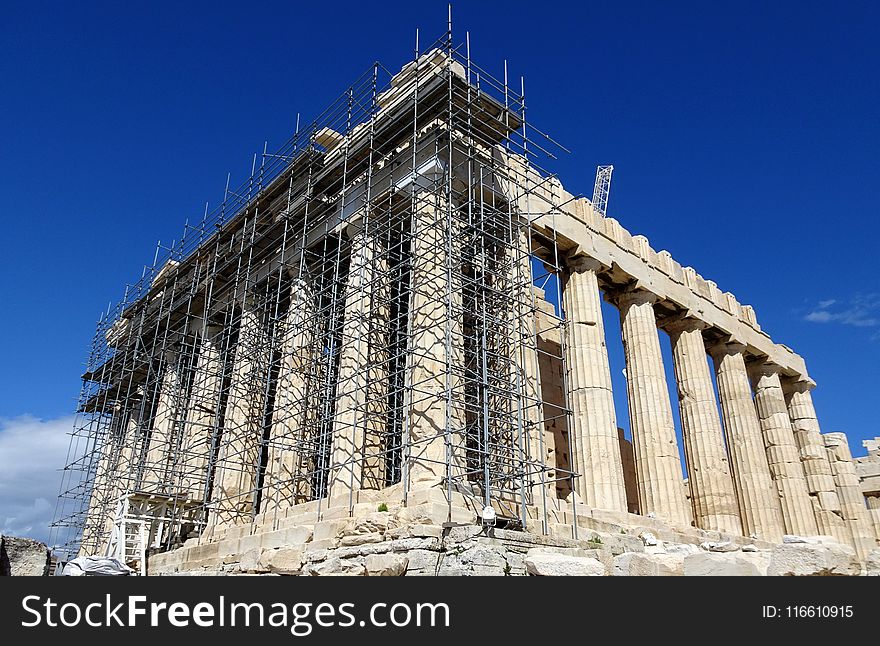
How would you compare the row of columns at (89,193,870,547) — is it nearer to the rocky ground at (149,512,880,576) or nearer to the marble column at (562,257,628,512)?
the marble column at (562,257,628,512)

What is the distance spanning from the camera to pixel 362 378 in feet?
62.8

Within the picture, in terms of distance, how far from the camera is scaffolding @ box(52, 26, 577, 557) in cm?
1750

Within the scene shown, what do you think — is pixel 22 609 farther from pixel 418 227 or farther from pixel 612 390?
pixel 612 390

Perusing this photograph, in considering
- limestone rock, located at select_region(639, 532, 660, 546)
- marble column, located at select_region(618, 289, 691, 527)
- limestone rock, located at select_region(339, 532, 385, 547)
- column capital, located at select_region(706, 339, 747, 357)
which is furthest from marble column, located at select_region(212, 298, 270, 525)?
column capital, located at select_region(706, 339, 747, 357)

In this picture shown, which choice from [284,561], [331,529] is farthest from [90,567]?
[331,529]

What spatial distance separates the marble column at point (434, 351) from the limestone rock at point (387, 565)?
2.13 meters

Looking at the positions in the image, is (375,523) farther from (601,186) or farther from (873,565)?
(601,186)

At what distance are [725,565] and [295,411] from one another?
1564 centimetres

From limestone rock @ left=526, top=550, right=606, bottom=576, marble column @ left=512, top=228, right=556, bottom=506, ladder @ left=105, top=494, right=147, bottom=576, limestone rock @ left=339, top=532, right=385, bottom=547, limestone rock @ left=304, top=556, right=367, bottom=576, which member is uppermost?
marble column @ left=512, top=228, right=556, bottom=506

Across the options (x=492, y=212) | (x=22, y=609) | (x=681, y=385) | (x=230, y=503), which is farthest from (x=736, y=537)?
(x=22, y=609)

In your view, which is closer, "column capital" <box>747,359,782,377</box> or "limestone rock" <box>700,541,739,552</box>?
"limestone rock" <box>700,541,739,552</box>

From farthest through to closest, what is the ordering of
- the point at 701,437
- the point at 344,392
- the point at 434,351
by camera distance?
the point at 701,437
the point at 344,392
the point at 434,351

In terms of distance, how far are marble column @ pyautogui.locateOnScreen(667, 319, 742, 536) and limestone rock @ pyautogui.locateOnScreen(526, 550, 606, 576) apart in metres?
14.0

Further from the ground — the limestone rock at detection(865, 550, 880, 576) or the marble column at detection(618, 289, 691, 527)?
the marble column at detection(618, 289, 691, 527)
